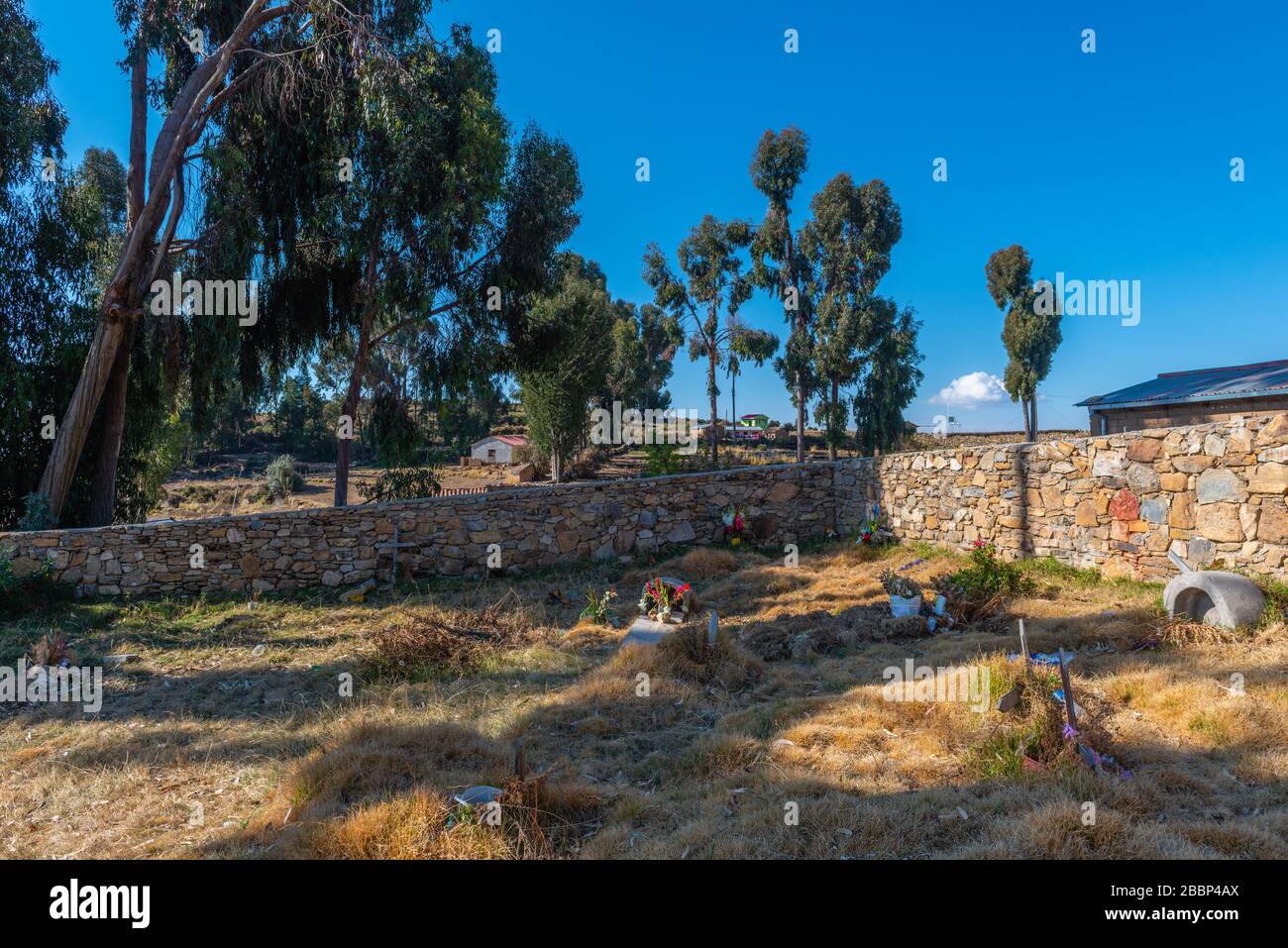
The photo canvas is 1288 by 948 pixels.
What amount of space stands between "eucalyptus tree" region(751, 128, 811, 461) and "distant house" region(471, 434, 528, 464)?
53.6 ft

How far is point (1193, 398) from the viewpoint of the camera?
12.2 metres

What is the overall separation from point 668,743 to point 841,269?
2385 cm

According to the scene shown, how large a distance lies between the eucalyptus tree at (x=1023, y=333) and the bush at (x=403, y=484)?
968 inches

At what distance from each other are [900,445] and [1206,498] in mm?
20529

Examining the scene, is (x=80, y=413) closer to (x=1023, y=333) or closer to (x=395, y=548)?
(x=395, y=548)

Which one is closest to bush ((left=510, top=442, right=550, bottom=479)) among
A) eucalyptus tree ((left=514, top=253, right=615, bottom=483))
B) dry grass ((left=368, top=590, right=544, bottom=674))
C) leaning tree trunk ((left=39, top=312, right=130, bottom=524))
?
eucalyptus tree ((left=514, top=253, right=615, bottom=483))

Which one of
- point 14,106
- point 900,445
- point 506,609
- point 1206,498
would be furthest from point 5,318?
point 900,445

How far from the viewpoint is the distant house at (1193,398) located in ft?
37.2

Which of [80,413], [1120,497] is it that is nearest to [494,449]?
[80,413]

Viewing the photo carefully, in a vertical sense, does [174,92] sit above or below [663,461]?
above

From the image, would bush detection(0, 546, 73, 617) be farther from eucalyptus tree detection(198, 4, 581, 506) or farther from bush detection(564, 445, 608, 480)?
bush detection(564, 445, 608, 480)

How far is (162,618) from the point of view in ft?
27.5

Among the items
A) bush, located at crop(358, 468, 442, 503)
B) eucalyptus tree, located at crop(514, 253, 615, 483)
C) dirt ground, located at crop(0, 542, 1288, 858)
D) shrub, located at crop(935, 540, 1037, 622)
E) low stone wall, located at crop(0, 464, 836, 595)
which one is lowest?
dirt ground, located at crop(0, 542, 1288, 858)

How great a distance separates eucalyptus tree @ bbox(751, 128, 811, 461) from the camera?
78.5 feet
